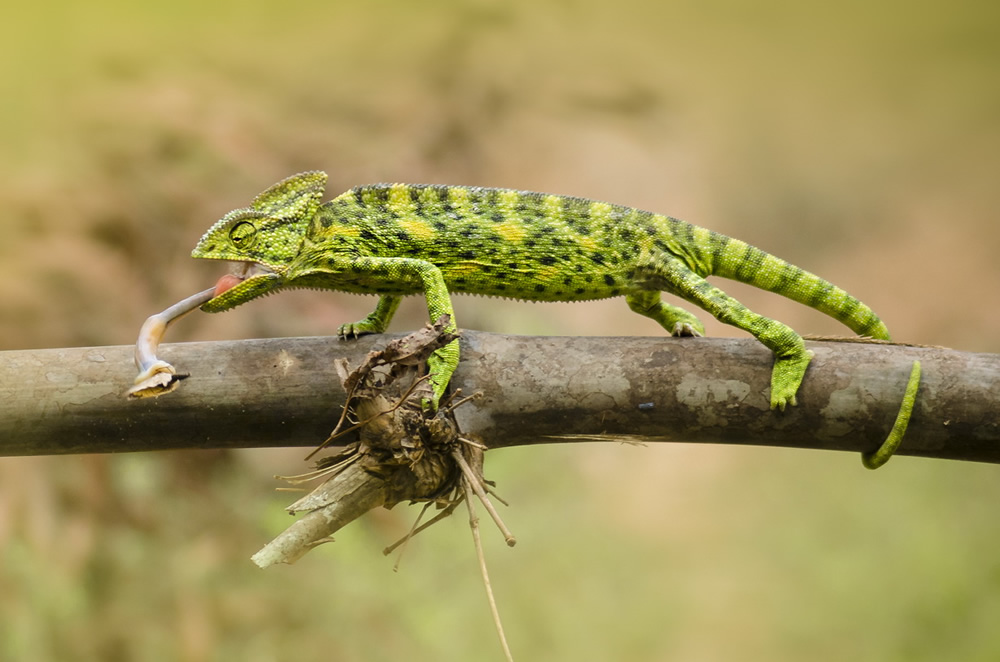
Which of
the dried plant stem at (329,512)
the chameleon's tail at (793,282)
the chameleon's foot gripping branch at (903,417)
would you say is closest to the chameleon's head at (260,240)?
the dried plant stem at (329,512)

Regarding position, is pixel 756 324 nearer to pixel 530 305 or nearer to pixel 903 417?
pixel 903 417

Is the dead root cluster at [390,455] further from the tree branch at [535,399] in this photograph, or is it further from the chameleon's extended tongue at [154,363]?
the chameleon's extended tongue at [154,363]

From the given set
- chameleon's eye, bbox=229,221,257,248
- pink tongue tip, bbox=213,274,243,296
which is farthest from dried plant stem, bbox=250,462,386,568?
chameleon's eye, bbox=229,221,257,248

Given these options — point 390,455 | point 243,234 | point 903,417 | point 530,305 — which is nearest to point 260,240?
point 243,234

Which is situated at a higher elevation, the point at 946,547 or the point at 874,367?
the point at 874,367

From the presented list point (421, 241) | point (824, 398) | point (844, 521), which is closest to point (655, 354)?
point (824, 398)

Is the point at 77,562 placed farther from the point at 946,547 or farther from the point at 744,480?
the point at 946,547
